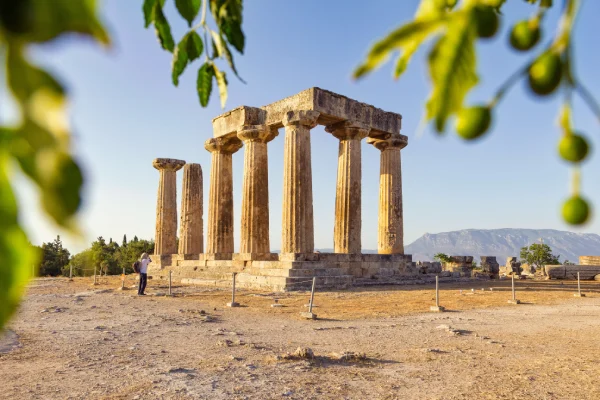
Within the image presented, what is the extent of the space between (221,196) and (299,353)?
19.6m

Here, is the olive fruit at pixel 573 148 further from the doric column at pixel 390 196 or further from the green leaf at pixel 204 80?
the doric column at pixel 390 196

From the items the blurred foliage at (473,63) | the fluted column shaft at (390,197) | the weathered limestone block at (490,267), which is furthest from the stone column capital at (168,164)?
the blurred foliage at (473,63)

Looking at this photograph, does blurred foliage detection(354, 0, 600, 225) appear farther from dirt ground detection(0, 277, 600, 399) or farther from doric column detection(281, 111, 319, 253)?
doric column detection(281, 111, 319, 253)

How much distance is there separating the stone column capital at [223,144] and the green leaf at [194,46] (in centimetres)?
2449

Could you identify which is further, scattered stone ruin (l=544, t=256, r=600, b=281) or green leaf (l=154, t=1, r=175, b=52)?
scattered stone ruin (l=544, t=256, r=600, b=281)

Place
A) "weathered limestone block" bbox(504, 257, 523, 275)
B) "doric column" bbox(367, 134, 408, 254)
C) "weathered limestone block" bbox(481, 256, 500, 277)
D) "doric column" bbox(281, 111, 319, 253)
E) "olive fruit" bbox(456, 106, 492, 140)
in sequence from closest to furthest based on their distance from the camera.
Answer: "olive fruit" bbox(456, 106, 492, 140) → "doric column" bbox(281, 111, 319, 253) → "doric column" bbox(367, 134, 408, 254) → "weathered limestone block" bbox(481, 256, 500, 277) → "weathered limestone block" bbox(504, 257, 523, 275)

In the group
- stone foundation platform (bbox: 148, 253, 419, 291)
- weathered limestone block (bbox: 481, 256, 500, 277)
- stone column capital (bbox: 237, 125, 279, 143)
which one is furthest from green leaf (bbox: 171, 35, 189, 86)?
weathered limestone block (bbox: 481, 256, 500, 277)

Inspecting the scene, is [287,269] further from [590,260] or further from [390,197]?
[590,260]

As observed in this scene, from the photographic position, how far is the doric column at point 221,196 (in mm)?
25328

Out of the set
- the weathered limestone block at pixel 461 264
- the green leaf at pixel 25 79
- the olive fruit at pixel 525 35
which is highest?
the olive fruit at pixel 525 35

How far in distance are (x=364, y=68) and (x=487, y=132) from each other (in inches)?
7.8

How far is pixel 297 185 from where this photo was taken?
2094 centimetres

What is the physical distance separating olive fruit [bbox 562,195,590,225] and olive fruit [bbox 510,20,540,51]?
0.23 m

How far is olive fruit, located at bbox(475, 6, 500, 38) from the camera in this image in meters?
0.54
